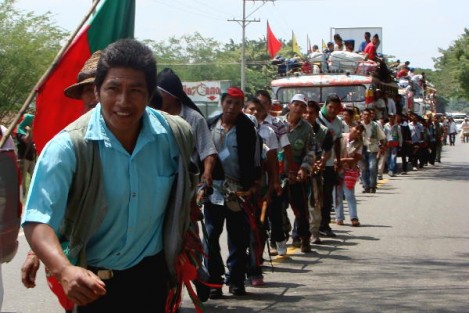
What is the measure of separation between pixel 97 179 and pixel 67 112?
94.6 inches

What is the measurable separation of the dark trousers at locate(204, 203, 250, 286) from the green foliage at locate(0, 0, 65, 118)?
2835 cm

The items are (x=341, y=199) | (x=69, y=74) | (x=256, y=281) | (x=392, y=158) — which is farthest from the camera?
(x=392, y=158)

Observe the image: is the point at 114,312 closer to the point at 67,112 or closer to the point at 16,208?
the point at 16,208

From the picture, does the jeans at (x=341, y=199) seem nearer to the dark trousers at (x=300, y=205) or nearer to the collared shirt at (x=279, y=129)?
the dark trousers at (x=300, y=205)

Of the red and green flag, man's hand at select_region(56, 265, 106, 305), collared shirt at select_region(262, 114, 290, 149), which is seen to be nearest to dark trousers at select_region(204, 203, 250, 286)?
collared shirt at select_region(262, 114, 290, 149)

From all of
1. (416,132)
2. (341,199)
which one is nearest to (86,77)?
(341,199)

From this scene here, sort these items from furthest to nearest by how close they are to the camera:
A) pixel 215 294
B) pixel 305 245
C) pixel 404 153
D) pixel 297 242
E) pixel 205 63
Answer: pixel 205 63
pixel 404 153
pixel 297 242
pixel 305 245
pixel 215 294

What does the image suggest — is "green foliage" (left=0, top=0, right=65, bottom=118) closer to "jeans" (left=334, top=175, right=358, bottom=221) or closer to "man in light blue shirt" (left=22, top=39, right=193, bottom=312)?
"jeans" (left=334, top=175, right=358, bottom=221)

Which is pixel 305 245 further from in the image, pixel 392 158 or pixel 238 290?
pixel 392 158

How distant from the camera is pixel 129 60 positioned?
4.10m

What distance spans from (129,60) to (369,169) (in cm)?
1775

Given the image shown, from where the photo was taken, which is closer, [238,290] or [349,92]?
[238,290]

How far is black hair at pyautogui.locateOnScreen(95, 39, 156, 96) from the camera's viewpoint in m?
4.10

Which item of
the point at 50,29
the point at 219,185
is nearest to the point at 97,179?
the point at 219,185
